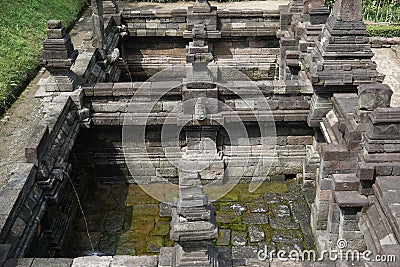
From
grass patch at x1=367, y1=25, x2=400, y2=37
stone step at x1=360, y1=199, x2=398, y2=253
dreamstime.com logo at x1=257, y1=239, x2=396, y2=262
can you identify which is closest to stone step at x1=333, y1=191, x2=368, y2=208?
stone step at x1=360, y1=199, x2=398, y2=253

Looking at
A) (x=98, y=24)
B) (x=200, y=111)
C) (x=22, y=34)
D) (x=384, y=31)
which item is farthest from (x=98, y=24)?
(x=384, y=31)

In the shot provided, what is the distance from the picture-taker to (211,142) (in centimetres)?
1081

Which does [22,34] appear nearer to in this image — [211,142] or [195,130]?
[195,130]

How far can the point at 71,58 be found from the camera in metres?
10.4

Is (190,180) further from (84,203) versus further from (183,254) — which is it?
(84,203)

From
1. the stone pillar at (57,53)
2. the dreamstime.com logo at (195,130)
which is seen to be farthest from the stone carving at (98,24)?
the dreamstime.com logo at (195,130)

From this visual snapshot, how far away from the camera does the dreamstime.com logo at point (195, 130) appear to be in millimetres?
10328

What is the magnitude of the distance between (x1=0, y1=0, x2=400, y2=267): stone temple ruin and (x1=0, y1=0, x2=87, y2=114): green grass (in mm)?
903

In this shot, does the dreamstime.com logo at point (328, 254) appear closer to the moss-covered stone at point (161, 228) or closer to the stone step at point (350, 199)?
the stone step at point (350, 199)

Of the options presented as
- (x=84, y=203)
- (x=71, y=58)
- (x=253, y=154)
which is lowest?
(x=84, y=203)

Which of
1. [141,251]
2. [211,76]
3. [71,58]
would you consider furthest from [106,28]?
[141,251]

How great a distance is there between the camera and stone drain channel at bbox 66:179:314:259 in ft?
31.1

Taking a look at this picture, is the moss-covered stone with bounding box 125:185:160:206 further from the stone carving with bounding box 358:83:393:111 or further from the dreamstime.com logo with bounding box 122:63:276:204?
the stone carving with bounding box 358:83:393:111

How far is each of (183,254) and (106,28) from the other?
10.6 metres
